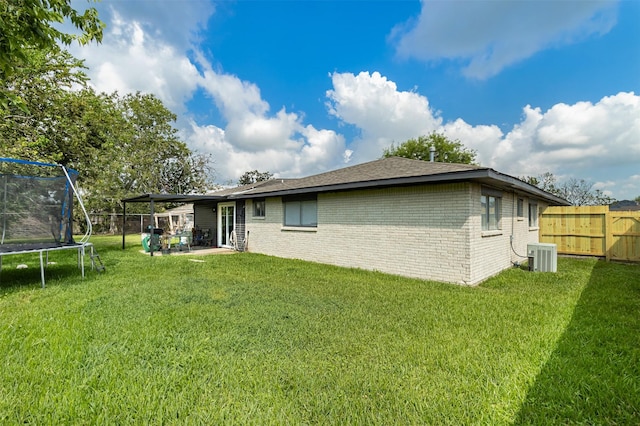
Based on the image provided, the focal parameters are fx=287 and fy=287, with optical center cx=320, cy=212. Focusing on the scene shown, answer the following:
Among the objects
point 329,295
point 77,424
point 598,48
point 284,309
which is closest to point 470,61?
point 598,48

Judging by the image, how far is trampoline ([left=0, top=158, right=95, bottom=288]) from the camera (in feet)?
22.5

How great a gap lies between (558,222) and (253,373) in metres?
13.6

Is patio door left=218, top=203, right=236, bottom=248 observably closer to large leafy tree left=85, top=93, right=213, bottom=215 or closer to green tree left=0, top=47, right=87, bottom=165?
green tree left=0, top=47, right=87, bottom=165

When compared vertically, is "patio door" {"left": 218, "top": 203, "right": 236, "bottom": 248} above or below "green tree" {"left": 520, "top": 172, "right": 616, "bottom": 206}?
below

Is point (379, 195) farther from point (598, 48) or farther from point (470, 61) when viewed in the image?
point (598, 48)

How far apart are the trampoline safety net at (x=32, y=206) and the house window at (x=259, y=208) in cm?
616

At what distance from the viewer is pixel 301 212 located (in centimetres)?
1035

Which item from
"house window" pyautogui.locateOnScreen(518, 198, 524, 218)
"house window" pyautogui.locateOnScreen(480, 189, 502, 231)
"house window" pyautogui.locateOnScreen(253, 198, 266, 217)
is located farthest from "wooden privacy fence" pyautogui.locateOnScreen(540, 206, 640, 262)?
"house window" pyautogui.locateOnScreen(253, 198, 266, 217)

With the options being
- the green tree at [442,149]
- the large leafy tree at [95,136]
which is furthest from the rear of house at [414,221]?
the green tree at [442,149]

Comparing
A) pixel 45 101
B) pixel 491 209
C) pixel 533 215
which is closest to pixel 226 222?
pixel 45 101

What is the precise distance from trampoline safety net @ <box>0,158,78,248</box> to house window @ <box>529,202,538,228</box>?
47.9 feet

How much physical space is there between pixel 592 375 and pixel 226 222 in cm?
1378

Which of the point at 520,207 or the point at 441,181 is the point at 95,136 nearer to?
the point at 441,181

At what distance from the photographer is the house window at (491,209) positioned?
23.2 ft
